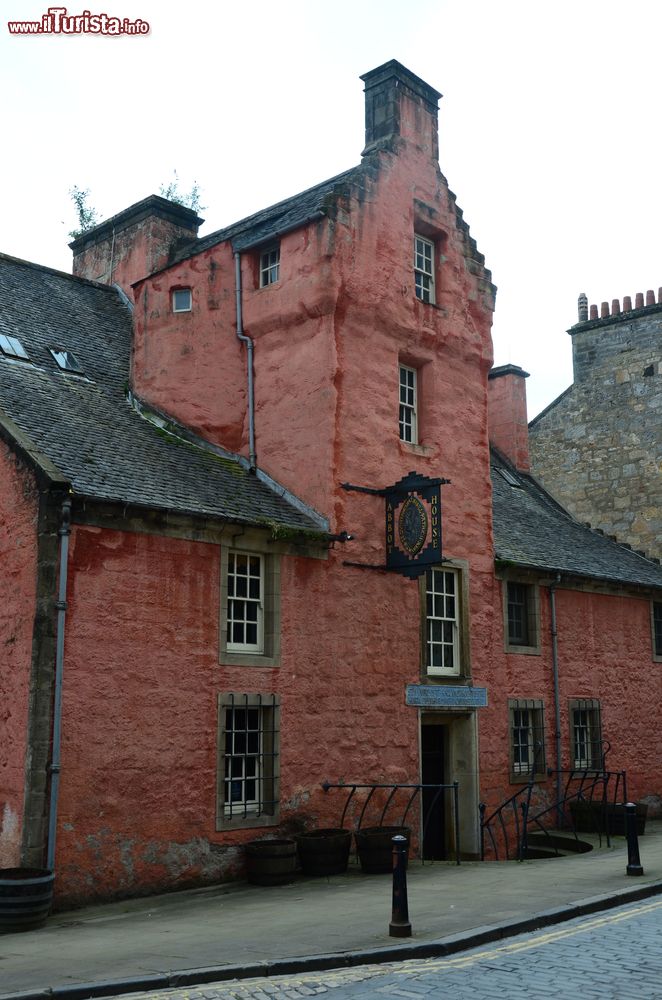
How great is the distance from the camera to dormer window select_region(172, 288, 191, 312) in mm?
18438

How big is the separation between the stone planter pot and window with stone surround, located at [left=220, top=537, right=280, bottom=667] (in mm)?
7899

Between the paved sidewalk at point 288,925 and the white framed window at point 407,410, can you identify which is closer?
the paved sidewalk at point 288,925

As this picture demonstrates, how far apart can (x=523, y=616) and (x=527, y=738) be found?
91.7 inches

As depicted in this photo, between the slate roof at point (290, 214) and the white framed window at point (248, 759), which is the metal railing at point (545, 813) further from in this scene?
the slate roof at point (290, 214)

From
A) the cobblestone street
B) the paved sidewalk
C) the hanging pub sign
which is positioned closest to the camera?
the cobblestone street

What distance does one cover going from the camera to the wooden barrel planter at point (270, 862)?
43.1 feet

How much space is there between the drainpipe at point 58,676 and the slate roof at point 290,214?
6.99 metres

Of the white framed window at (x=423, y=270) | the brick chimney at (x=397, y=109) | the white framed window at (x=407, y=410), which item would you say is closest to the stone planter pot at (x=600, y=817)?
the white framed window at (x=407, y=410)

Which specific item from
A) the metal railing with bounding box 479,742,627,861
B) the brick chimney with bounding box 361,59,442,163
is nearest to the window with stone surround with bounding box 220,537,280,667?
the metal railing with bounding box 479,742,627,861

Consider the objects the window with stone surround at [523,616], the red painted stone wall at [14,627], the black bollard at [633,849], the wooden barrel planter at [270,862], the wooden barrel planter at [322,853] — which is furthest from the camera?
the window with stone surround at [523,616]

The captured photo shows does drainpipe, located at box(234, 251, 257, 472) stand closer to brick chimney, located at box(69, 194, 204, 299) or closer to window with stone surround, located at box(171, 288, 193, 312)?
window with stone surround, located at box(171, 288, 193, 312)

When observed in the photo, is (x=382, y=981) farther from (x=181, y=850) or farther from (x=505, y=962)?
(x=181, y=850)

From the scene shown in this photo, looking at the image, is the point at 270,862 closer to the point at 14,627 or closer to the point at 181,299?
the point at 14,627

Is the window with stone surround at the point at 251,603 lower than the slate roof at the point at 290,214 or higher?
lower
